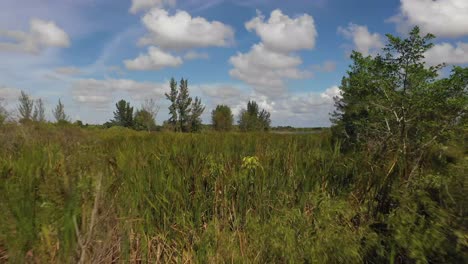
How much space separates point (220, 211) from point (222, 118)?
175ft

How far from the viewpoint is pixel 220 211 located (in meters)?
3.55

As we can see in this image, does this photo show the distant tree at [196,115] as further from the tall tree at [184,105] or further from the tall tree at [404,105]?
the tall tree at [404,105]

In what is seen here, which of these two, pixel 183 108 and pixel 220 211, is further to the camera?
pixel 183 108

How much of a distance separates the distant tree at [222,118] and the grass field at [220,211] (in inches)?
1947

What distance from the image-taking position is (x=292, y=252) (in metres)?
2.64

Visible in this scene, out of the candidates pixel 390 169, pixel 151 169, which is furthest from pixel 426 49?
pixel 151 169

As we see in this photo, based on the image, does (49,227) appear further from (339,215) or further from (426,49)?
(426,49)

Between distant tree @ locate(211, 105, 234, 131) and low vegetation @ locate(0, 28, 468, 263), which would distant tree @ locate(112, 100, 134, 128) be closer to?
distant tree @ locate(211, 105, 234, 131)

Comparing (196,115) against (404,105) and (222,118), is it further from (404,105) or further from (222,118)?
(404,105)

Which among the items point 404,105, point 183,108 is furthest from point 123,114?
point 404,105

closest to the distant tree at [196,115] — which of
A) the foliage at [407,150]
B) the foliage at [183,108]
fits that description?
the foliage at [183,108]

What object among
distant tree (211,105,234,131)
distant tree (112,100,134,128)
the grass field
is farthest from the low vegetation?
distant tree (112,100,134,128)

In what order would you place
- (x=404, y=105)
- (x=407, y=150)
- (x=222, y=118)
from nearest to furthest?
(x=407, y=150) → (x=404, y=105) → (x=222, y=118)

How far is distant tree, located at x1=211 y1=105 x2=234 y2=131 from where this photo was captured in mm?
55500
